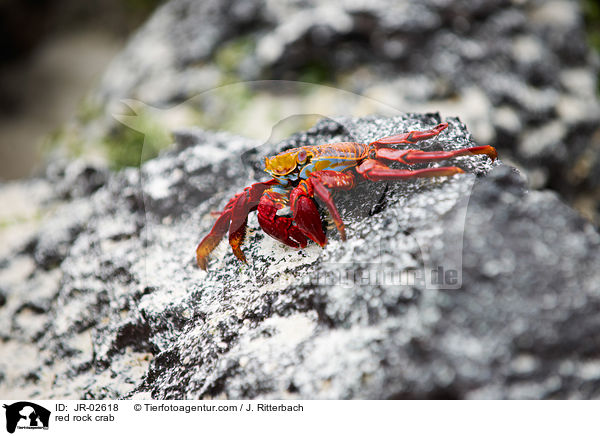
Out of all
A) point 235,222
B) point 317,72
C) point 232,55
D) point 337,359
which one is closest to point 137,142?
point 232,55

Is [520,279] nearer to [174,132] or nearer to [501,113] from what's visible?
[174,132]

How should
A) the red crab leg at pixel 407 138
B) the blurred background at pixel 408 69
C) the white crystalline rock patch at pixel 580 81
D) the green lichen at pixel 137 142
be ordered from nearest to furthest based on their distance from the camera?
the red crab leg at pixel 407 138, the green lichen at pixel 137 142, the blurred background at pixel 408 69, the white crystalline rock patch at pixel 580 81

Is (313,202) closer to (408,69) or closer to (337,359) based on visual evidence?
(337,359)


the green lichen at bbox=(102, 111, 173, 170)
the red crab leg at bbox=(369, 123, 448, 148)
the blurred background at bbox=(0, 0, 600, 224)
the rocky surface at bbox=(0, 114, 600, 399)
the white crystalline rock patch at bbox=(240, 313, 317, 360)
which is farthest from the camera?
the blurred background at bbox=(0, 0, 600, 224)

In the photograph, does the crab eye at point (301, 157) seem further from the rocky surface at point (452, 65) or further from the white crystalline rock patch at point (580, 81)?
the white crystalline rock patch at point (580, 81)

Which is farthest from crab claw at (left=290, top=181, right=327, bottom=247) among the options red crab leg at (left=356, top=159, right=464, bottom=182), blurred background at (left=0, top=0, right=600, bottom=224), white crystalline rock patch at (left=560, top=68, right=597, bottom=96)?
white crystalline rock patch at (left=560, top=68, right=597, bottom=96)

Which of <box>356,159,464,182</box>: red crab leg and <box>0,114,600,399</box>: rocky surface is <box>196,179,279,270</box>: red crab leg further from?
<box>356,159,464,182</box>: red crab leg

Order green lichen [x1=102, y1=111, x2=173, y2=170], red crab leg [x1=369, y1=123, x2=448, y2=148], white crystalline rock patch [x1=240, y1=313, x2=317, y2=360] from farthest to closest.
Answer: green lichen [x1=102, y1=111, x2=173, y2=170] → red crab leg [x1=369, y1=123, x2=448, y2=148] → white crystalline rock patch [x1=240, y1=313, x2=317, y2=360]
